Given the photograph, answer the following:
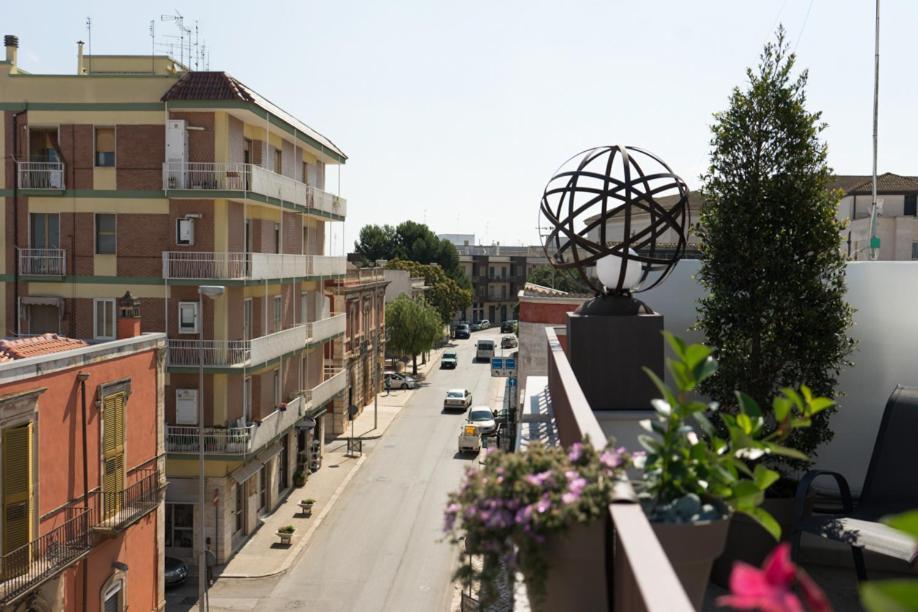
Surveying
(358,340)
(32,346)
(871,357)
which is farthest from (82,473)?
(358,340)

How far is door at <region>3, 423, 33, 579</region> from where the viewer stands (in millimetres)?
13859

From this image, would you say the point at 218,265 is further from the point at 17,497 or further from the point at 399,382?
the point at 399,382

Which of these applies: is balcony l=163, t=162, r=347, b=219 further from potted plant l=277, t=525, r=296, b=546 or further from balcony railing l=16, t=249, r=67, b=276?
potted plant l=277, t=525, r=296, b=546

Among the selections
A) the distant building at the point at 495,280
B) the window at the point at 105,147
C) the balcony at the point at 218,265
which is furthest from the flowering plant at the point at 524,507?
the distant building at the point at 495,280

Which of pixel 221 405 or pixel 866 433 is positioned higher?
pixel 866 433

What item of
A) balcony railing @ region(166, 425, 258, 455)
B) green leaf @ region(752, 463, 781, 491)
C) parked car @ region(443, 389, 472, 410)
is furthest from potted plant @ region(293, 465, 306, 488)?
green leaf @ region(752, 463, 781, 491)

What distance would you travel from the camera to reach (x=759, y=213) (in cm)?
1078

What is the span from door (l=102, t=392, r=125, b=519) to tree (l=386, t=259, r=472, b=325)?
59640mm

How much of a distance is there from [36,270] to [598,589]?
25557 millimetres

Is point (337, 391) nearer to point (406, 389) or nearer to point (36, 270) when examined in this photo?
point (36, 270)

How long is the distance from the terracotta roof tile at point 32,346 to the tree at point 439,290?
60153 millimetres

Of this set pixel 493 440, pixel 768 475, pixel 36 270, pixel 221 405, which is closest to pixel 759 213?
pixel 768 475

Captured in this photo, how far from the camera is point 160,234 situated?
84.9ft

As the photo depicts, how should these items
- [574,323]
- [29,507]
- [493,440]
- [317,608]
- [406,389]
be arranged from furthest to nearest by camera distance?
[406,389] → [493,440] → [317,608] → [29,507] → [574,323]
